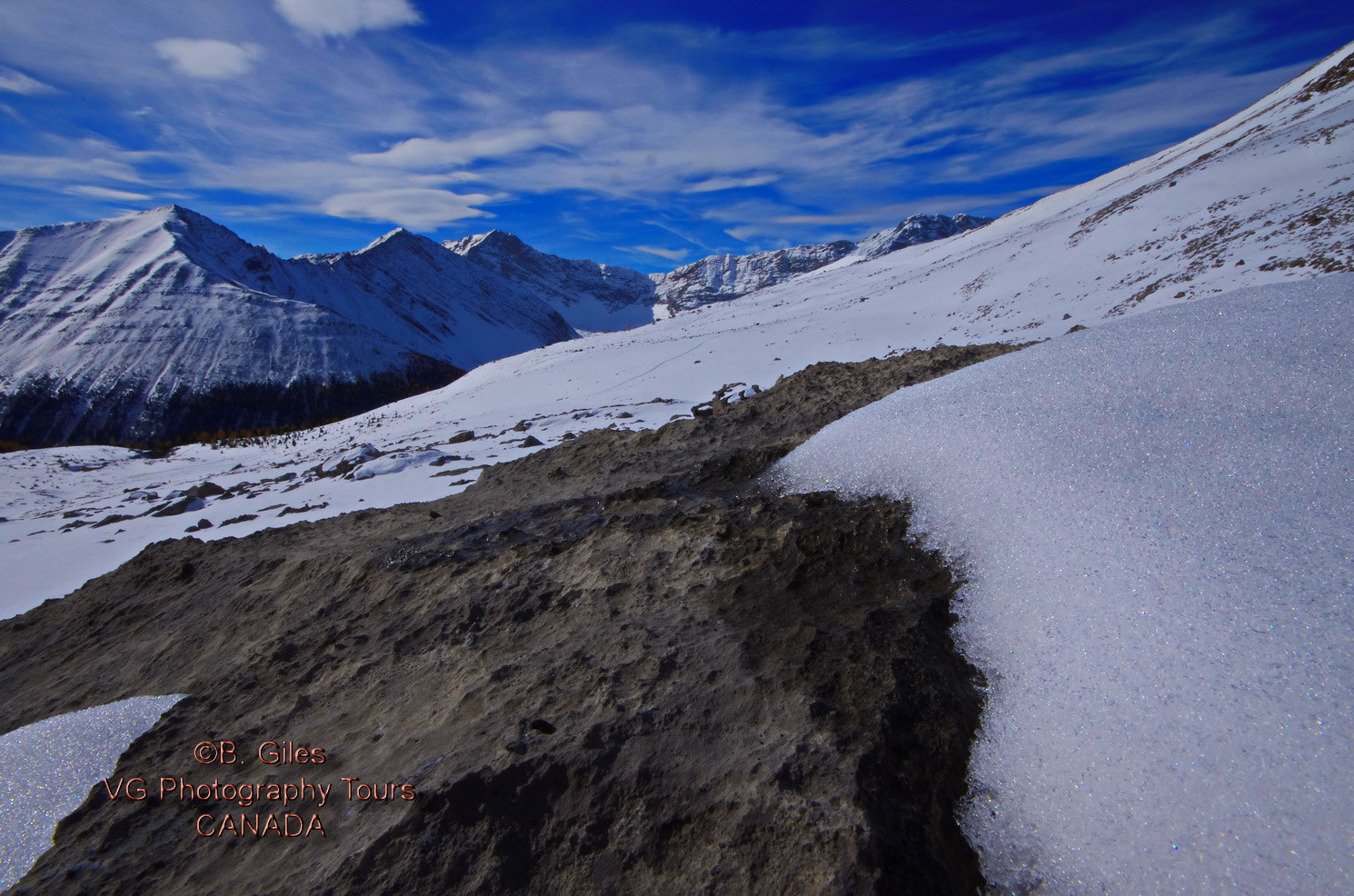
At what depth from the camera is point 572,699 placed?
3229 mm

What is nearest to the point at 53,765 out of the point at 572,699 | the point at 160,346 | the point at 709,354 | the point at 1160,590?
the point at 572,699

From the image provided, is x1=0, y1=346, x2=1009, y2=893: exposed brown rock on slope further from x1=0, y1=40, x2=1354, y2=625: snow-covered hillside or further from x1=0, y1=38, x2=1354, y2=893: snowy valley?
x1=0, y1=40, x2=1354, y2=625: snow-covered hillside

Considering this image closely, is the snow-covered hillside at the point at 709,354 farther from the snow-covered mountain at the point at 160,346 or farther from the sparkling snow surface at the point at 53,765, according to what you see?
the snow-covered mountain at the point at 160,346

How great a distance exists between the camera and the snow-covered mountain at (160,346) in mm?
89250

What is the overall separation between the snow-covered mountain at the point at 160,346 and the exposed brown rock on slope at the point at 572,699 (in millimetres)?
107147

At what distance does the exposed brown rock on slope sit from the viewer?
245 centimetres

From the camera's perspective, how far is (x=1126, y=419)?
401 cm

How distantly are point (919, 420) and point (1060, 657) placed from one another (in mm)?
2378

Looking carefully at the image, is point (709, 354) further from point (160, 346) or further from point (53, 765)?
point (160, 346)

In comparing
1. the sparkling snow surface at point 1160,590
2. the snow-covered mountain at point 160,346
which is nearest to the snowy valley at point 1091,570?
the sparkling snow surface at point 1160,590

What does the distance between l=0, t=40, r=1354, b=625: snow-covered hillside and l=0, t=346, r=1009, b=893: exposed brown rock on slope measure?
4.00 m

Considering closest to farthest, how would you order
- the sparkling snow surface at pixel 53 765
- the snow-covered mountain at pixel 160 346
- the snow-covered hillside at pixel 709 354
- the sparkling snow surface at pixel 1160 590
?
the sparkling snow surface at pixel 1160 590
the sparkling snow surface at pixel 53 765
the snow-covered hillside at pixel 709 354
the snow-covered mountain at pixel 160 346

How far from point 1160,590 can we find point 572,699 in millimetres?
2848

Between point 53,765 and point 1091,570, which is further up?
point 53,765
